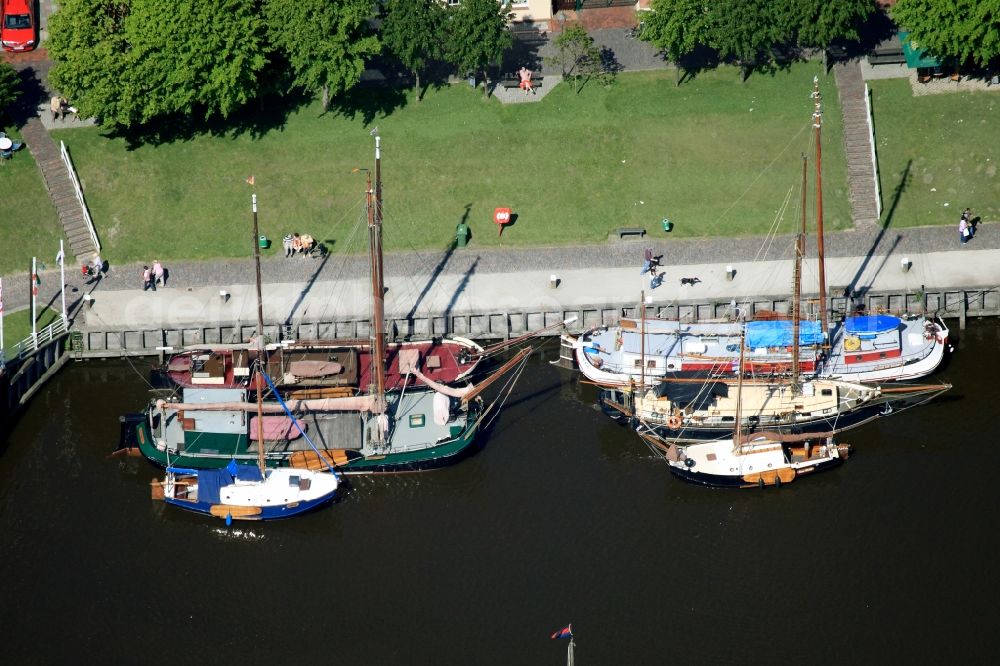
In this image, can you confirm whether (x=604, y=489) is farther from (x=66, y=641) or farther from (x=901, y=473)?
(x=66, y=641)

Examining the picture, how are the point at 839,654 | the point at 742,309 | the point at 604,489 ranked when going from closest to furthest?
Result: the point at 839,654, the point at 604,489, the point at 742,309

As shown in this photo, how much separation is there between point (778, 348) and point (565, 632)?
2914cm

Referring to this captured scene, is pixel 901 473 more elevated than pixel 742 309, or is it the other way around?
pixel 742 309

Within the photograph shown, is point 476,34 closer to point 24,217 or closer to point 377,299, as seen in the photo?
point 377,299

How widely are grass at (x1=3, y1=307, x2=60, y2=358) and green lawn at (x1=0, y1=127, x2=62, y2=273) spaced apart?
4.36 m

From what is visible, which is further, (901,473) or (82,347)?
(82,347)

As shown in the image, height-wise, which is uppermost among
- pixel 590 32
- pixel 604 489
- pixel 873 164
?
pixel 590 32

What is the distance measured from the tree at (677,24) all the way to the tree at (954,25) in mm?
14618

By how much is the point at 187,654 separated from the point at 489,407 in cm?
2652

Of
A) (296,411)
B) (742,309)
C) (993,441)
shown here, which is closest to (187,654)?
(296,411)

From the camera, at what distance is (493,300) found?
117 meters

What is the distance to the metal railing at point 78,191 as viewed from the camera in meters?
120

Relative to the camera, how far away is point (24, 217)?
398ft

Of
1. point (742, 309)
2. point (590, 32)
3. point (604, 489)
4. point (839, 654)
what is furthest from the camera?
point (590, 32)
